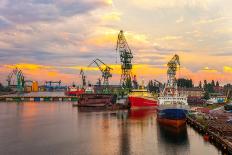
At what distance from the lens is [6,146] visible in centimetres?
5047

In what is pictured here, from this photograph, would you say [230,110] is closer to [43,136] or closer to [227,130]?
[227,130]

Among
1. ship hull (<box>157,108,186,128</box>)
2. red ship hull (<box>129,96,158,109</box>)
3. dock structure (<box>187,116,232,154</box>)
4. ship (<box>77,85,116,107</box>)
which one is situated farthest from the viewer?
ship (<box>77,85,116,107</box>)

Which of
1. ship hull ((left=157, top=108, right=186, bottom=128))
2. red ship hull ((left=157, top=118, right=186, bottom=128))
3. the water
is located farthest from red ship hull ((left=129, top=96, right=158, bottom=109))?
ship hull ((left=157, top=108, right=186, bottom=128))

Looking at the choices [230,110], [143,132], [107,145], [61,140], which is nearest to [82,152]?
[107,145]

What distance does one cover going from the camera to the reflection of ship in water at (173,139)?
158 feet

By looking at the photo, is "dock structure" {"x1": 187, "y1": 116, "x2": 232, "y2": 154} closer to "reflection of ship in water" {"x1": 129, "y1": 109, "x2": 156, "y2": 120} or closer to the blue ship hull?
the blue ship hull

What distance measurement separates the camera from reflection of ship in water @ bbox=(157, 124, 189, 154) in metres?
48.1

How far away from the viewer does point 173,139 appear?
183 feet

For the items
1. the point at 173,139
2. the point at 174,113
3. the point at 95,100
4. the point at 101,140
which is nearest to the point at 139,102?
the point at 95,100

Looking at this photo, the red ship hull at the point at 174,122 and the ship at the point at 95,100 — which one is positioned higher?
the ship at the point at 95,100

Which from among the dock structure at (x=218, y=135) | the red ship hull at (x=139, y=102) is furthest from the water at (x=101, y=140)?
the red ship hull at (x=139, y=102)

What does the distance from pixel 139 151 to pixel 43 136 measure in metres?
20.0

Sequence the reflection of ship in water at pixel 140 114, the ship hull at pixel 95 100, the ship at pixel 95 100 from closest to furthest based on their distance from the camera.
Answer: the reflection of ship in water at pixel 140 114
the ship at pixel 95 100
the ship hull at pixel 95 100

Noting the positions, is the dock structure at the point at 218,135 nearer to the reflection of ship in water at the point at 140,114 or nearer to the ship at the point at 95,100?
the reflection of ship in water at the point at 140,114
